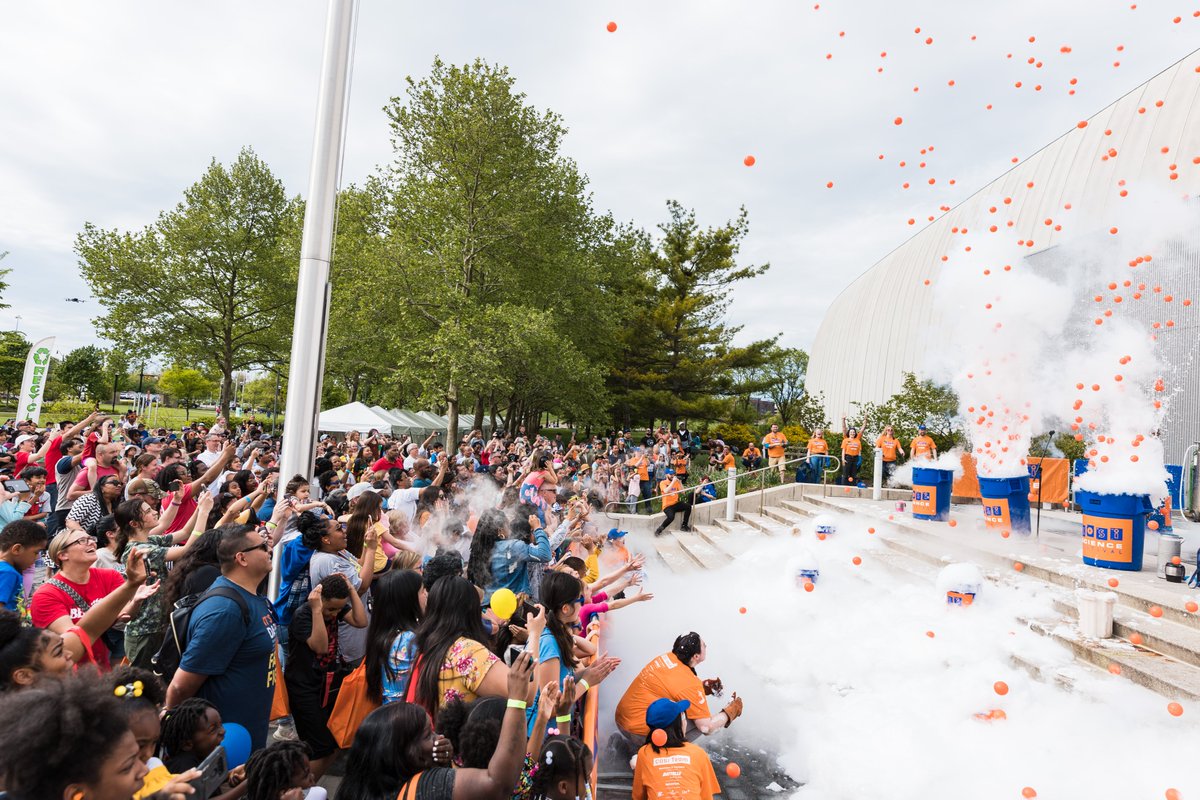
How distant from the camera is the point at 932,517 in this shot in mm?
10898

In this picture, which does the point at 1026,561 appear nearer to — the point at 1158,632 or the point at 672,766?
the point at 1158,632

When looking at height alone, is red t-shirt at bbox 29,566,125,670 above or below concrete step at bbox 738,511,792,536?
above

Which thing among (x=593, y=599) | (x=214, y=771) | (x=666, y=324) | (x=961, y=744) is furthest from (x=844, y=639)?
(x=666, y=324)

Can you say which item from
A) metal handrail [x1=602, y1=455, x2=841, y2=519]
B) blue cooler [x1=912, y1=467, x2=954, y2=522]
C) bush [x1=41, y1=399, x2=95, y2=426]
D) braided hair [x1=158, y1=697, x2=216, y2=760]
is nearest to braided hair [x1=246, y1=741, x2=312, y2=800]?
braided hair [x1=158, y1=697, x2=216, y2=760]

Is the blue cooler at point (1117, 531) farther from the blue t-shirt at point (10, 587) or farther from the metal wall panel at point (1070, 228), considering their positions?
the metal wall panel at point (1070, 228)

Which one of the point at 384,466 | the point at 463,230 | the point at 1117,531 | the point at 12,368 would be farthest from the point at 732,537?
the point at 12,368

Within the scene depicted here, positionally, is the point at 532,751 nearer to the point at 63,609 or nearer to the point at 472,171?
the point at 63,609

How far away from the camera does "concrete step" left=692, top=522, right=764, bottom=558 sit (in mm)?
11734

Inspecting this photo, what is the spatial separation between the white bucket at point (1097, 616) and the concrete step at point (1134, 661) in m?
0.06

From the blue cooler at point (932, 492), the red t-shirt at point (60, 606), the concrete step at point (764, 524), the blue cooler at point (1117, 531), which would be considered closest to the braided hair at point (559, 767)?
the red t-shirt at point (60, 606)

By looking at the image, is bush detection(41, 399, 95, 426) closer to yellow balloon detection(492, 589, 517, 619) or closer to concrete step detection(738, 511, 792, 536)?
concrete step detection(738, 511, 792, 536)

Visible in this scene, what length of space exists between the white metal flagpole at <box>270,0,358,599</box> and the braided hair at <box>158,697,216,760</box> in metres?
2.34

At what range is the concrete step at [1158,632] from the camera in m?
5.11

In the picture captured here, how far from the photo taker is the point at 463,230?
22.7m
